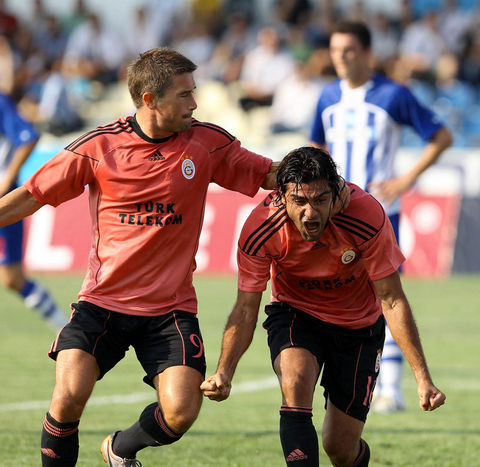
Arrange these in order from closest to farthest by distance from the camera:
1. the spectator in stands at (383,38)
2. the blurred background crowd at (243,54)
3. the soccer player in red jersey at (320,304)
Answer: the soccer player in red jersey at (320,304)
the blurred background crowd at (243,54)
the spectator in stands at (383,38)

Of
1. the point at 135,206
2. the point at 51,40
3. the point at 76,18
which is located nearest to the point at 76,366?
the point at 135,206

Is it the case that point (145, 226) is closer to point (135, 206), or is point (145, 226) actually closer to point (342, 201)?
point (135, 206)

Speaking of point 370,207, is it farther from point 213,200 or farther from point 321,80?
point 321,80

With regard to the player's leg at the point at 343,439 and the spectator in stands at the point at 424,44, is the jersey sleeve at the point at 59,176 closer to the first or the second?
the player's leg at the point at 343,439

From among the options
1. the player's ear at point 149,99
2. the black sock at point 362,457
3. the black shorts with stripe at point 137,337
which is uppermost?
the player's ear at point 149,99

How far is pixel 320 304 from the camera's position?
4969 millimetres

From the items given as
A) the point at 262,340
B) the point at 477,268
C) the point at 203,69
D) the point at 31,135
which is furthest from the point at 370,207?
the point at 203,69

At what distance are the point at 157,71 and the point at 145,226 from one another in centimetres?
74

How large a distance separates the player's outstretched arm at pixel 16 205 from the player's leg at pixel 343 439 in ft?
5.71

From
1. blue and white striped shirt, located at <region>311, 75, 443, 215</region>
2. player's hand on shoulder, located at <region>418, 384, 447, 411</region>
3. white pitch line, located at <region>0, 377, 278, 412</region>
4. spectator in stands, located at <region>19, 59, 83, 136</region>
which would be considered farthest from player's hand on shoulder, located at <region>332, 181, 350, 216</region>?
spectator in stands, located at <region>19, 59, 83, 136</region>

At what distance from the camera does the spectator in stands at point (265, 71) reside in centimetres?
1895

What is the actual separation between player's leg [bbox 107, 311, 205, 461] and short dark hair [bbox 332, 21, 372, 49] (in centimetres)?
290

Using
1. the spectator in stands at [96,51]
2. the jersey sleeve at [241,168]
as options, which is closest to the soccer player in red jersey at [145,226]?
the jersey sleeve at [241,168]

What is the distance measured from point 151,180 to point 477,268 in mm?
10737
